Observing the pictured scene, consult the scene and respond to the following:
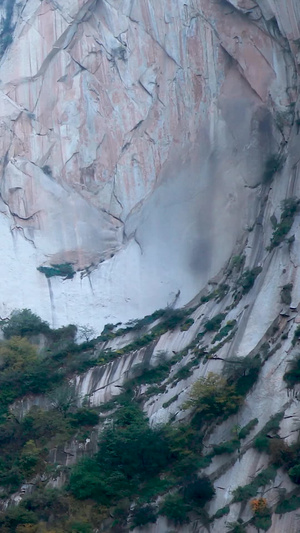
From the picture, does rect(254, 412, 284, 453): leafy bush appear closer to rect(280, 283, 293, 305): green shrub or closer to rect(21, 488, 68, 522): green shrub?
rect(280, 283, 293, 305): green shrub

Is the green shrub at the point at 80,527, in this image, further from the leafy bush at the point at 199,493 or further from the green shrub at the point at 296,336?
the green shrub at the point at 296,336

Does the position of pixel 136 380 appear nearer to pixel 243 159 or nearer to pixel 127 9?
pixel 243 159

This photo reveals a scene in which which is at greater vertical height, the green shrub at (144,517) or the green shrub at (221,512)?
the green shrub at (144,517)

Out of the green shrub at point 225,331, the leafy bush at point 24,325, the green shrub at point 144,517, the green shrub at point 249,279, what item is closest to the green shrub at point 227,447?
the green shrub at point 144,517

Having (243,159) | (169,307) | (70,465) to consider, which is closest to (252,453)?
(70,465)

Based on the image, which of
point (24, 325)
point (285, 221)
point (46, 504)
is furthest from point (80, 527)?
point (285, 221)
